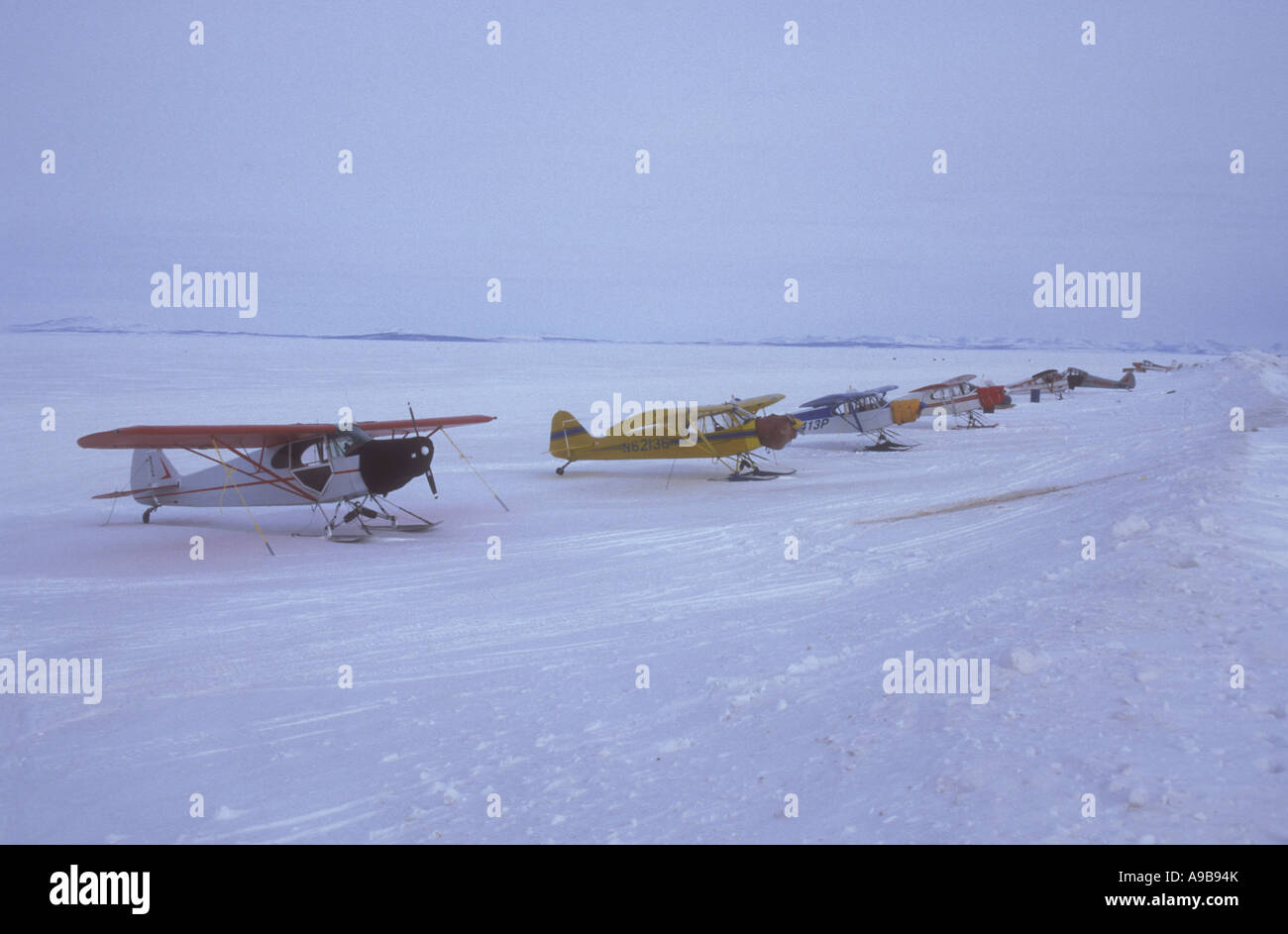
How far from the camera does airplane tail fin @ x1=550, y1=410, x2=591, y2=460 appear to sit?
65.2ft

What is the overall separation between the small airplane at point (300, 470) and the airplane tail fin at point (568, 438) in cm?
607

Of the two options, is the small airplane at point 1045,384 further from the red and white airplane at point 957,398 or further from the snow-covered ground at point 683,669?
the snow-covered ground at point 683,669

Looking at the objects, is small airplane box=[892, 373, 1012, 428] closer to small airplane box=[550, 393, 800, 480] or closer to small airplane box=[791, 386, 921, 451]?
small airplane box=[791, 386, 921, 451]

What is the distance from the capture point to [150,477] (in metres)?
14.1

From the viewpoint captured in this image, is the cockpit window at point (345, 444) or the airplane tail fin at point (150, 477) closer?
the cockpit window at point (345, 444)

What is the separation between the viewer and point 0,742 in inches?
226

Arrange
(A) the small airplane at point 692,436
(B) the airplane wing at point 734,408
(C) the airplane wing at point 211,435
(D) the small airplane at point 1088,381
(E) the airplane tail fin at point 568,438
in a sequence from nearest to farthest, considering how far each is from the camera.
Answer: (C) the airplane wing at point 211,435 < (A) the small airplane at point 692,436 < (B) the airplane wing at point 734,408 < (E) the airplane tail fin at point 568,438 < (D) the small airplane at point 1088,381

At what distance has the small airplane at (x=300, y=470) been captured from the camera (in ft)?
41.4

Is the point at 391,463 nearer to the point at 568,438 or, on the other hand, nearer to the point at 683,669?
the point at 683,669

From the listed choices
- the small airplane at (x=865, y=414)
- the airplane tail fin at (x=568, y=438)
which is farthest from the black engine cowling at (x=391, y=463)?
the small airplane at (x=865, y=414)

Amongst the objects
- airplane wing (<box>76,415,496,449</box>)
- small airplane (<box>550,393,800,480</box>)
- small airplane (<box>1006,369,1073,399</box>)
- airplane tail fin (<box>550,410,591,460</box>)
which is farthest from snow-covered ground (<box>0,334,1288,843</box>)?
small airplane (<box>1006,369,1073,399</box>)

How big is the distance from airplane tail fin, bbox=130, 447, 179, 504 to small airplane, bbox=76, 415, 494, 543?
15mm
